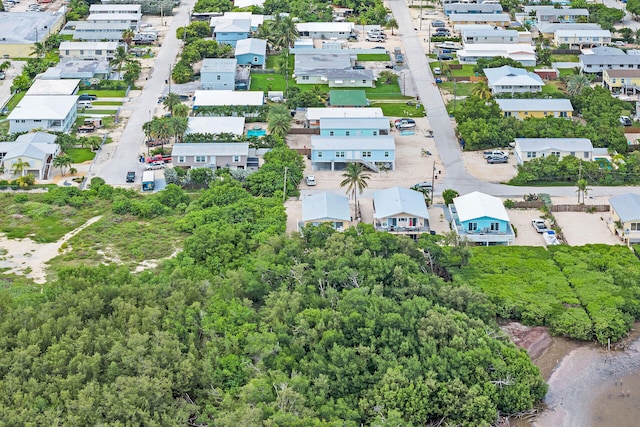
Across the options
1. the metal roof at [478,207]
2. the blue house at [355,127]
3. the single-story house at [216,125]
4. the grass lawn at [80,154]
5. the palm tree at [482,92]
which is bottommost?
the grass lawn at [80,154]

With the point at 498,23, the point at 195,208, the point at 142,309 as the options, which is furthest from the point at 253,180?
the point at 498,23

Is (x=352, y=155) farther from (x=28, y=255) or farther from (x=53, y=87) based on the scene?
(x=53, y=87)

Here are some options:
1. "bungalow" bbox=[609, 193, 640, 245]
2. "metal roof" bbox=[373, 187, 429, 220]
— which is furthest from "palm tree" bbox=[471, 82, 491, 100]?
"bungalow" bbox=[609, 193, 640, 245]

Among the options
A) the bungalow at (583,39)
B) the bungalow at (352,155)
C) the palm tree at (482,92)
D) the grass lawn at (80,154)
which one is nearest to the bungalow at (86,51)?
the grass lawn at (80,154)

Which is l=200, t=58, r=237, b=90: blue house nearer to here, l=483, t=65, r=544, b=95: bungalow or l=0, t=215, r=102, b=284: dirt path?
l=483, t=65, r=544, b=95: bungalow

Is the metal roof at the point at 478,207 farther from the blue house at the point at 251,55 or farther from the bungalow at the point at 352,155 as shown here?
the blue house at the point at 251,55

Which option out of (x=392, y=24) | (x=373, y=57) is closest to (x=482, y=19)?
(x=392, y=24)
